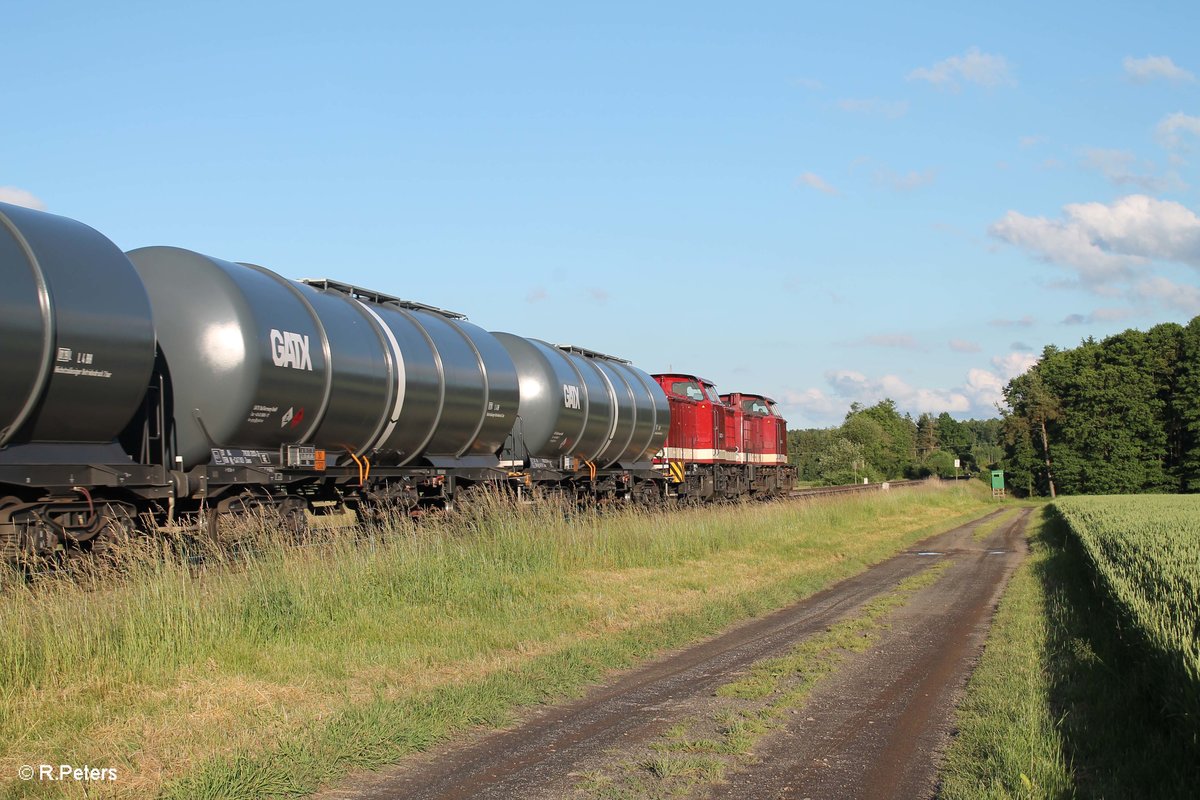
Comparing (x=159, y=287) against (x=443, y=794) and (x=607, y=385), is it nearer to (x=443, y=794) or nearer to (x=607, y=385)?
(x=443, y=794)

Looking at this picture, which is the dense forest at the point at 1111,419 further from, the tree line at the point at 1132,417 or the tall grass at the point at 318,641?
the tall grass at the point at 318,641

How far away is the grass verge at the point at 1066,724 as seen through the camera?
592 centimetres

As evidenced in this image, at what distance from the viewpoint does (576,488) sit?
2472cm

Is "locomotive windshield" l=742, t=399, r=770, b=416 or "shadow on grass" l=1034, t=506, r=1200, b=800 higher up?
"locomotive windshield" l=742, t=399, r=770, b=416

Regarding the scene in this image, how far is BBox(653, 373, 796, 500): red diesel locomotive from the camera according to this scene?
3150cm

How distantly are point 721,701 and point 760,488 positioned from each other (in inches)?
1249

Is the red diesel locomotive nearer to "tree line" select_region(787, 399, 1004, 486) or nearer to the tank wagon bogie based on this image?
the tank wagon bogie

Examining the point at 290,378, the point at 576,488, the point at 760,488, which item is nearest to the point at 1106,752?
the point at 290,378

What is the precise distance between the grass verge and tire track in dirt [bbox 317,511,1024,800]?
31 centimetres

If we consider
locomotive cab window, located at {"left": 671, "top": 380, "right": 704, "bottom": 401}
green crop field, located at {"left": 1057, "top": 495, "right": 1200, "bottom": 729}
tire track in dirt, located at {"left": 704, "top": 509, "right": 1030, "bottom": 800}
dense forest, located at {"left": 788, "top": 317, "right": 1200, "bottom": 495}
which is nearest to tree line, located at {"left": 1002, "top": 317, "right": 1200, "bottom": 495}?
dense forest, located at {"left": 788, "top": 317, "right": 1200, "bottom": 495}

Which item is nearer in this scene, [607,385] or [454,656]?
[454,656]

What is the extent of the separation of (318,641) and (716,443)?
1001 inches

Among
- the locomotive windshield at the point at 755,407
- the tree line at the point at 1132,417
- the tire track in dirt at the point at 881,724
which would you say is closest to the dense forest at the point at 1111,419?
the tree line at the point at 1132,417

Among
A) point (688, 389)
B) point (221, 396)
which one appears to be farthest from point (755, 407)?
point (221, 396)
